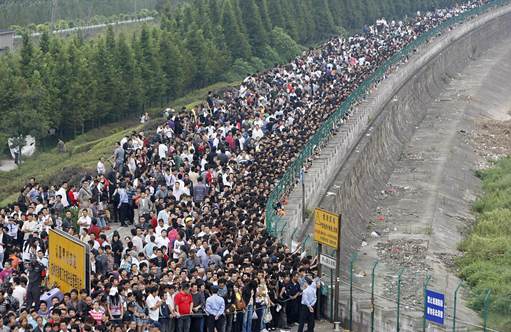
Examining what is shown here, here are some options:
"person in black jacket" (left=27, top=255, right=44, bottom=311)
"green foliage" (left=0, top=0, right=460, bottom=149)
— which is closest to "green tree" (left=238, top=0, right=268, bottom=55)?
"green foliage" (left=0, top=0, right=460, bottom=149)

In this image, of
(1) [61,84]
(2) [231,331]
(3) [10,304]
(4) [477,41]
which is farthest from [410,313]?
(4) [477,41]

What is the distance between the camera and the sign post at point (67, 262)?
2028 centimetres

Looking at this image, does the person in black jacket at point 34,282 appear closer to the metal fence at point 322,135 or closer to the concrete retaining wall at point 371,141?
the metal fence at point 322,135

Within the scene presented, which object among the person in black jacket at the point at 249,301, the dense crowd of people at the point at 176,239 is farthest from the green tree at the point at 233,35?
the person in black jacket at the point at 249,301

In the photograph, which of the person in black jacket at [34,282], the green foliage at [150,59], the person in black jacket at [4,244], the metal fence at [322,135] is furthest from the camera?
the green foliage at [150,59]

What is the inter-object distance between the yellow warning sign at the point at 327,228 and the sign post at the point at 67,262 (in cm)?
519

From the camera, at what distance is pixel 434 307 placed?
22.1 meters

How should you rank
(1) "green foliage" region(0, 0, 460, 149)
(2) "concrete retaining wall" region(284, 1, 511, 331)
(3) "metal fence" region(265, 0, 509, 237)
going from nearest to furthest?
(3) "metal fence" region(265, 0, 509, 237)
(2) "concrete retaining wall" region(284, 1, 511, 331)
(1) "green foliage" region(0, 0, 460, 149)

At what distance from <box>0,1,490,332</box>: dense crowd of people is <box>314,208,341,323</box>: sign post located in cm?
52

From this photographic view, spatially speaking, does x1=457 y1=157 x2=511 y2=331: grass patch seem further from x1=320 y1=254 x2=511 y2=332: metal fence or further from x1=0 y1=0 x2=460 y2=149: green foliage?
x1=0 y1=0 x2=460 y2=149: green foliage

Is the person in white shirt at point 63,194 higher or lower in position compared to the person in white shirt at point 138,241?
higher

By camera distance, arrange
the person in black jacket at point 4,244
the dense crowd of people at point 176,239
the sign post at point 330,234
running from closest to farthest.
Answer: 1. the dense crowd of people at point 176,239
2. the sign post at point 330,234
3. the person in black jacket at point 4,244

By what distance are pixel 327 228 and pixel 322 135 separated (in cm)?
1544

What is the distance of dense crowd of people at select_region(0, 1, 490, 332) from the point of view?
20453 mm
